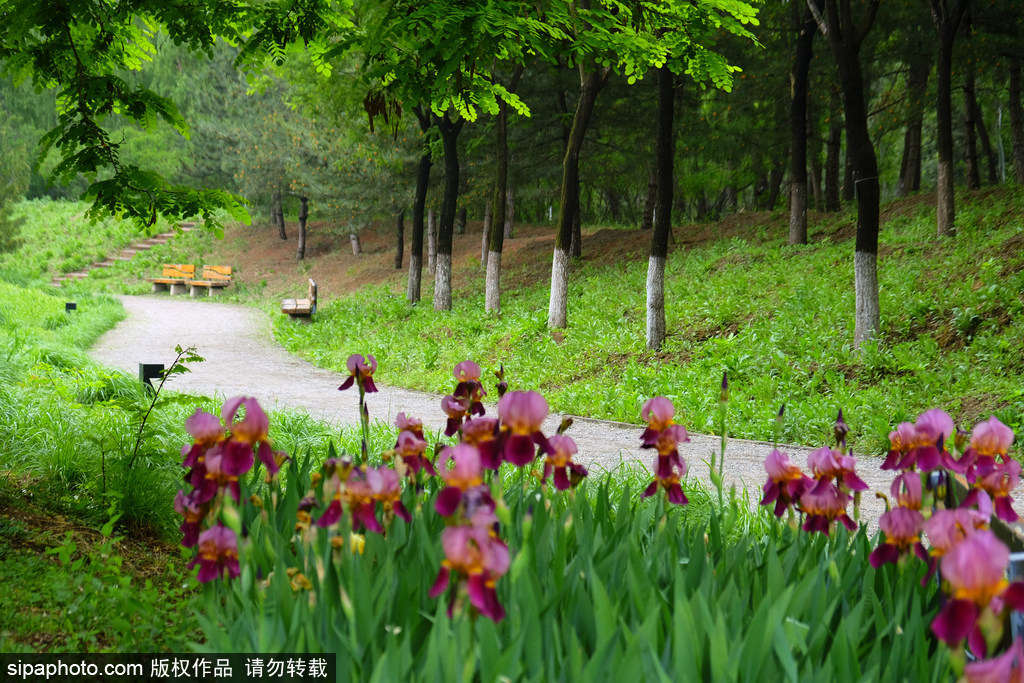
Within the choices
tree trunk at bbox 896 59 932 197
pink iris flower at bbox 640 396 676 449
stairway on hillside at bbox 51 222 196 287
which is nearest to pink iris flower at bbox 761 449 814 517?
pink iris flower at bbox 640 396 676 449

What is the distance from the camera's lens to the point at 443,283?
52.4 ft

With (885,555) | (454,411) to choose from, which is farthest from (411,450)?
(885,555)

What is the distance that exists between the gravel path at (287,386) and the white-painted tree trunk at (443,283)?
357cm

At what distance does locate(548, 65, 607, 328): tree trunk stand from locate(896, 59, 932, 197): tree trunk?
332 inches

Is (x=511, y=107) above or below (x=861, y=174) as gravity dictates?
above

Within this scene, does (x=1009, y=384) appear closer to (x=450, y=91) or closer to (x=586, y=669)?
(x=450, y=91)

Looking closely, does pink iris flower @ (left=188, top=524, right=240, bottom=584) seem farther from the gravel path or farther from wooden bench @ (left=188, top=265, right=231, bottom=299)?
wooden bench @ (left=188, top=265, right=231, bottom=299)

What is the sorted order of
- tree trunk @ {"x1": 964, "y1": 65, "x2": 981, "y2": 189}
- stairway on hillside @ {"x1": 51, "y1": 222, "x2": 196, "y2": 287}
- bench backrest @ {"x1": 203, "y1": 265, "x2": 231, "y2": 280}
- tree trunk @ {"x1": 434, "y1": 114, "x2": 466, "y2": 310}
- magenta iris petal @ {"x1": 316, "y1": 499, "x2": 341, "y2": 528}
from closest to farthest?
magenta iris petal @ {"x1": 316, "y1": 499, "x2": 341, "y2": 528}
tree trunk @ {"x1": 964, "y1": 65, "x2": 981, "y2": 189}
tree trunk @ {"x1": 434, "y1": 114, "x2": 466, "y2": 310}
bench backrest @ {"x1": 203, "y1": 265, "x2": 231, "y2": 280}
stairway on hillside @ {"x1": 51, "y1": 222, "x2": 196, "y2": 287}

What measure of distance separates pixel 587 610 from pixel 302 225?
28323 mm

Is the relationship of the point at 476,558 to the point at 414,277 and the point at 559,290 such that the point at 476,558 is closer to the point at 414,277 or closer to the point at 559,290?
the point at 559,290

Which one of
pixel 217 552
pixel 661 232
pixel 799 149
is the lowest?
pixel 217 552

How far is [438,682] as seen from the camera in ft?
4.53

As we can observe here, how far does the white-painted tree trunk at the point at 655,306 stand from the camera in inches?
416

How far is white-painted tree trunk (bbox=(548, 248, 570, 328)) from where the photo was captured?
12.7 metres
